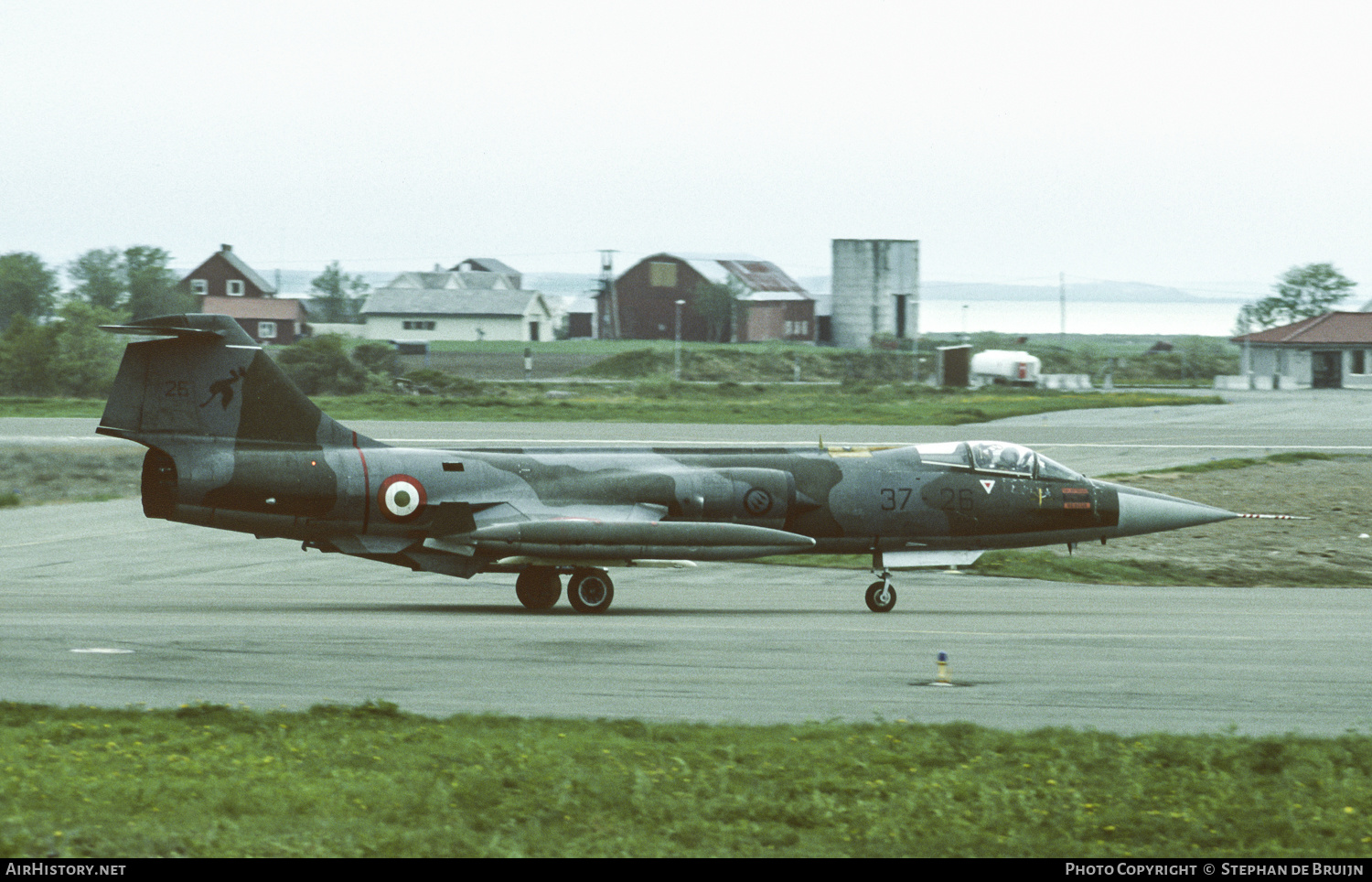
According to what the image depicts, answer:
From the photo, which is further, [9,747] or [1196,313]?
[1196,313]

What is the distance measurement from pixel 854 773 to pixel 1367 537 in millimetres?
23176

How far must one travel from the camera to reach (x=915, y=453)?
22.0m

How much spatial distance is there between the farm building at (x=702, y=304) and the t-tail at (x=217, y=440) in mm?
103944

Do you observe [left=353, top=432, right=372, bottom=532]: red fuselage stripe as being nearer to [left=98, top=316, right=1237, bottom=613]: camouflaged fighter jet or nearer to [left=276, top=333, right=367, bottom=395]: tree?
[left=98, top=316, right=1237, bottom=613]: camouflaged fighter jet

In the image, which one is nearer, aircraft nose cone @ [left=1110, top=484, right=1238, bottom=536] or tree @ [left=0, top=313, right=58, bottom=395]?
aircraft nose cone @ [left=1110, top=484, right=1238, bottom=536]

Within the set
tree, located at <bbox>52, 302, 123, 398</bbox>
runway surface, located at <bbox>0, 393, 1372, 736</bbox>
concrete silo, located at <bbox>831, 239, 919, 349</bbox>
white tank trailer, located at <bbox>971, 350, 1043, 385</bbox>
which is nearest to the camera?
runway surface, located at <bbox>0, 393, 1372, 736</bbox>

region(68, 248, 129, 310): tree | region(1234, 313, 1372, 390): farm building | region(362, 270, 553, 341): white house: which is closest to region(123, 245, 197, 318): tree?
region(68, 248, 129, 310): tree

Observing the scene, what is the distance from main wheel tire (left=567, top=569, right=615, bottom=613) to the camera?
20.4 metres

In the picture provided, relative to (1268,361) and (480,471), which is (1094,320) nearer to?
(1268,361)

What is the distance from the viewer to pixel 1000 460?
21906 mm

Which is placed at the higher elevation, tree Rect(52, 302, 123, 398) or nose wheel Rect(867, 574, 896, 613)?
tree Rect(52, 302, 123, 398)

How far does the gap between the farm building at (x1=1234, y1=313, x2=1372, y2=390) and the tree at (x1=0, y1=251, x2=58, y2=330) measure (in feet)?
249
